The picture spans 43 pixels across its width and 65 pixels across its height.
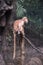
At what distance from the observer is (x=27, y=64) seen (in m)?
3.16

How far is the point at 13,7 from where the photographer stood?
178 centimetres

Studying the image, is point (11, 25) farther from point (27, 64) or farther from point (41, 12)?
point (41, 12)

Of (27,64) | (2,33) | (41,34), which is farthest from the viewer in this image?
(41,34)

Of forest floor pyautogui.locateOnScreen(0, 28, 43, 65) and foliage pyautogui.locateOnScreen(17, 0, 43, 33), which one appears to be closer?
forest floor pyautogui.locateOnScreen(0, 28, 43, 65)

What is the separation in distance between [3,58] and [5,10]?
46 cm

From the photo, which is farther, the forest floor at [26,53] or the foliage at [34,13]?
the foliage at [34,13]

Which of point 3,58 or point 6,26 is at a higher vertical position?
point 6,26

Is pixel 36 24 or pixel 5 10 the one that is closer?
pixel 5 10

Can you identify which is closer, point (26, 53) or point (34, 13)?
point (26, 53)

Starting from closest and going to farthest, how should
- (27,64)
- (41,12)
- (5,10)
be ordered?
(5,10), (27,64), (41,12)

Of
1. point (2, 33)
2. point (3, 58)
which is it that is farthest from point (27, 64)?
point (2, 33)

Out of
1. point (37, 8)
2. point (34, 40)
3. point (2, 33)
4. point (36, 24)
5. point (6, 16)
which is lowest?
point (34, 40)

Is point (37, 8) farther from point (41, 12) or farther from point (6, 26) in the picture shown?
point (6, 26)

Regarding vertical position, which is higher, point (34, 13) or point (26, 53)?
point (34, 13)
